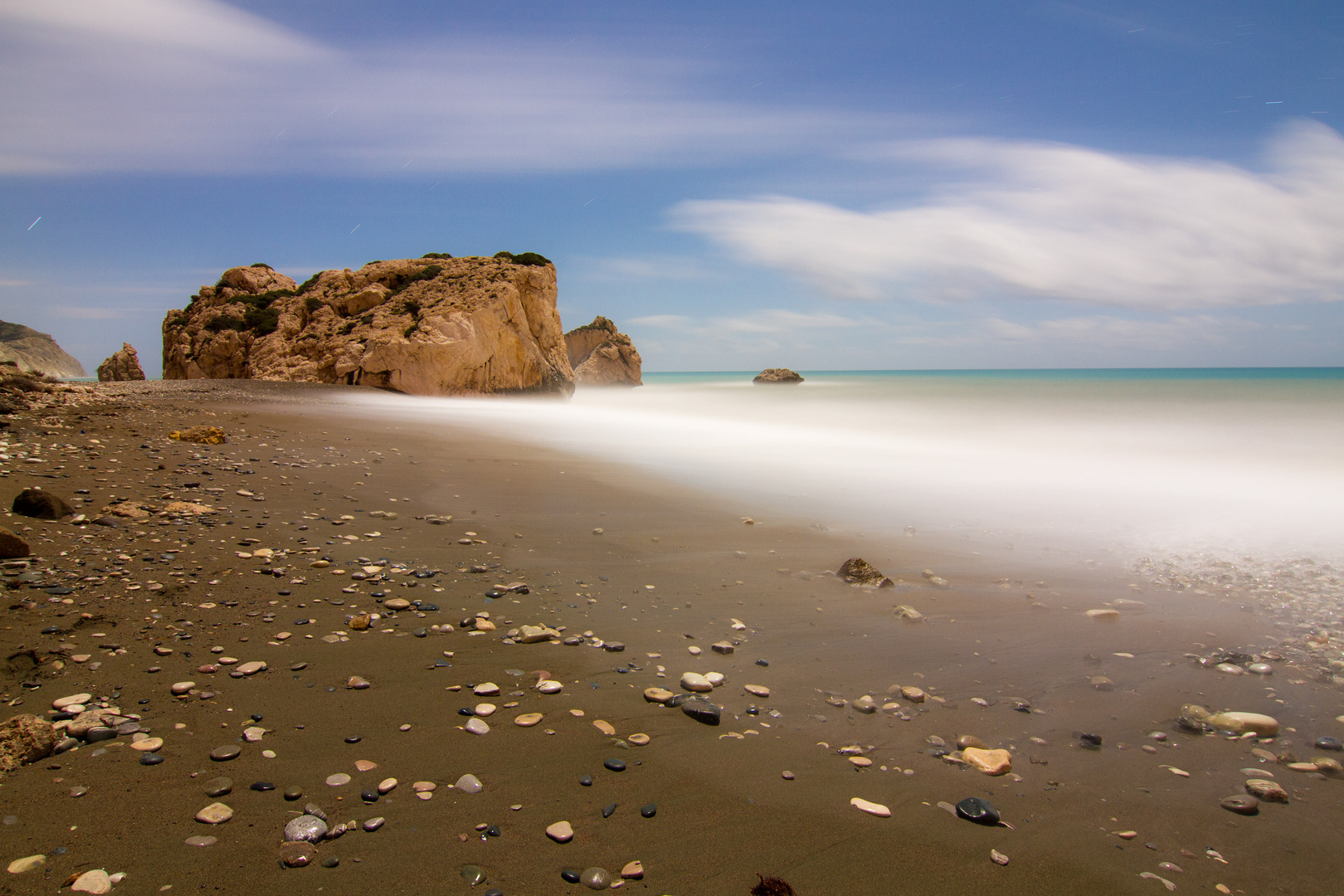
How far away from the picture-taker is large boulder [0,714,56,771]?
7.89 ft

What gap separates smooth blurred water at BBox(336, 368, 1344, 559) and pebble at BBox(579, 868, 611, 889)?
18.7ft

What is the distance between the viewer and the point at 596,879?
214 cm

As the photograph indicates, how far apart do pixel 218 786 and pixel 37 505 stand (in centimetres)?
426

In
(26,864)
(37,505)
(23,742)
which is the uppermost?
(37,505)

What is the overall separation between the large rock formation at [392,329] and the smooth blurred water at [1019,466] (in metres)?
3.08

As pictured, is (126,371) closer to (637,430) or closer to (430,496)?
(637,430)

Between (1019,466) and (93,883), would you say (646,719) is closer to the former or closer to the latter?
(93,883)

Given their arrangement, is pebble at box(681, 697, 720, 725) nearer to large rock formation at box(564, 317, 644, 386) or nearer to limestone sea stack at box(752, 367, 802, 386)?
large rock formation at box(564, 317, 644, 386)

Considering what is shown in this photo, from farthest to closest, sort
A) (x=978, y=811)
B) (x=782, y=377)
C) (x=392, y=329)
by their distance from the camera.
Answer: (x=782, y=377)
(x=392, y=329)
(x=978, y=811)

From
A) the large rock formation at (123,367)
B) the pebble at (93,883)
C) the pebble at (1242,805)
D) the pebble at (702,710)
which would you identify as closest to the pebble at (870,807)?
the pebble at (702,710)

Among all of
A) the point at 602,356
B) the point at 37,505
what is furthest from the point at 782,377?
the point at 37,505

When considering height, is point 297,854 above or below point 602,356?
below

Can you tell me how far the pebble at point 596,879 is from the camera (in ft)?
6.94

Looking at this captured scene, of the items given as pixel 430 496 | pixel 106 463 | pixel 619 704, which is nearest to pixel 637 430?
pixel 430 496
